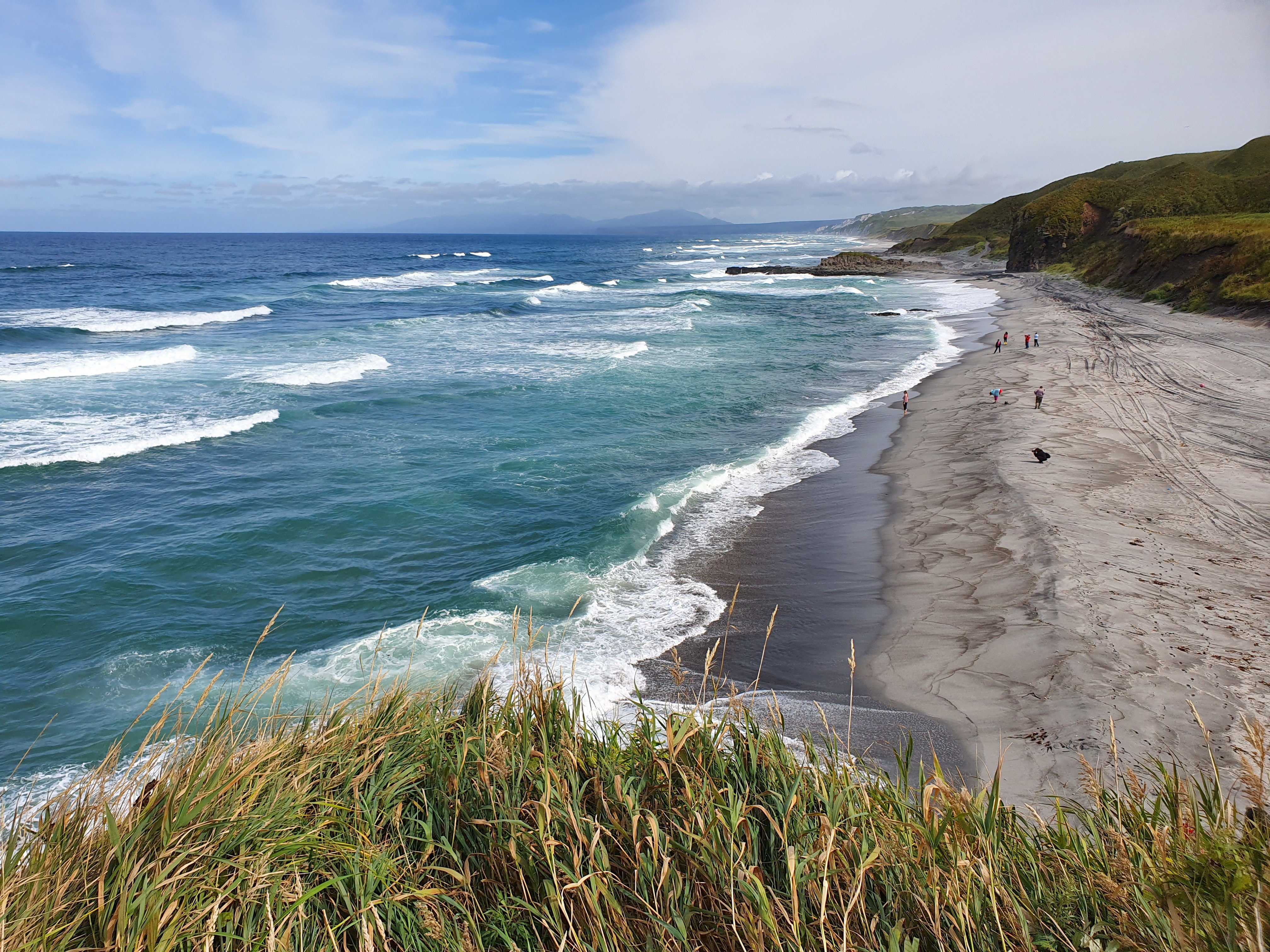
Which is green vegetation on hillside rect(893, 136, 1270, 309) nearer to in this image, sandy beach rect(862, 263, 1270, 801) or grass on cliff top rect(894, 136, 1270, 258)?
grass on cliff top rect(894, 136, 1270, 258)

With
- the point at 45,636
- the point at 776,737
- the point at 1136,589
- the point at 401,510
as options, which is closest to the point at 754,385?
the point at 401,510

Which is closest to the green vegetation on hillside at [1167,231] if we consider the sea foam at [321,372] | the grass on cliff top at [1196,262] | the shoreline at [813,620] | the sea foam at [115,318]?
the grass on cliff top at [1196,262]

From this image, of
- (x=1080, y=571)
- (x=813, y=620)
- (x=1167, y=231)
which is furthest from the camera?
(x=1167, y=231)

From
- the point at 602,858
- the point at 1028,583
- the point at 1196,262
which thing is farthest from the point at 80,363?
the point at 1196,262

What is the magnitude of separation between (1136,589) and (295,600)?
42.8ft

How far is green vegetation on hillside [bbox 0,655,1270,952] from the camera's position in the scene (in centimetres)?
271

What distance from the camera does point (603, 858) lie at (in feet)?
10.2

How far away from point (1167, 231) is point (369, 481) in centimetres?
4616

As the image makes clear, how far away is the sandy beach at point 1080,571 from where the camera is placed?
7.55 metres

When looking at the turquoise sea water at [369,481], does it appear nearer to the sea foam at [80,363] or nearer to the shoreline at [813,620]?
the sea foam at [80,363]

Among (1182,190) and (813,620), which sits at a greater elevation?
(1182,190)

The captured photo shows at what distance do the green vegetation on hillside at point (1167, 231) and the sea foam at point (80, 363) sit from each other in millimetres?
45972

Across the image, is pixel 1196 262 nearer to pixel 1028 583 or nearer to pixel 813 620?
pixel 1028 583

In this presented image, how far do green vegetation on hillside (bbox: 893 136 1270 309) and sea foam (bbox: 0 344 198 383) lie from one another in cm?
4597
